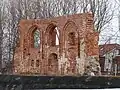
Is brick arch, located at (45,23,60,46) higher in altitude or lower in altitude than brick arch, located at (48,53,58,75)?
higher

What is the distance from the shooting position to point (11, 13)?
3838 cm

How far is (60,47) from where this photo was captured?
83.3ft

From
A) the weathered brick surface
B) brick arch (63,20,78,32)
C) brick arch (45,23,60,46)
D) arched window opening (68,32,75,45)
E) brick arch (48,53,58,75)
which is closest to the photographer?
the weathered brick surface

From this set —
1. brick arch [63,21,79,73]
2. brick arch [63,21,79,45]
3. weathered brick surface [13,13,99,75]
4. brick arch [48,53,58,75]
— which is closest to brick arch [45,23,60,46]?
weathered brick surface [13,13,99,75]

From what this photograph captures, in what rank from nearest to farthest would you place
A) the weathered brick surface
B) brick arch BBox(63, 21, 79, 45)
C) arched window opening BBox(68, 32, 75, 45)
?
the weathered brick surface, brick arch BBox(63, 21, 79, 45), arched window opening BBox(68, 32, 75, 45)

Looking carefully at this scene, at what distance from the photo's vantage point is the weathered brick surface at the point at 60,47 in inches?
916

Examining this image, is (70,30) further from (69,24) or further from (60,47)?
(60,47)

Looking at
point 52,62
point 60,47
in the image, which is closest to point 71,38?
Result: point 60,47

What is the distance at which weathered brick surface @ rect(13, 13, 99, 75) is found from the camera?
23266 millimetres

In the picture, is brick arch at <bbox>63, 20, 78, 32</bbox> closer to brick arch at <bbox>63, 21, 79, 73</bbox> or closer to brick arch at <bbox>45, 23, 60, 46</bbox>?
brick arch at <bbox>63, 21, 79, 73</bbox>

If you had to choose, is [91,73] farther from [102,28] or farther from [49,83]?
[102,28]

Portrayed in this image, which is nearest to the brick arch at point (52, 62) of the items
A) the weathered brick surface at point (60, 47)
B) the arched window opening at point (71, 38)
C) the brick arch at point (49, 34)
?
the weathered brick surface at point (60, 47)

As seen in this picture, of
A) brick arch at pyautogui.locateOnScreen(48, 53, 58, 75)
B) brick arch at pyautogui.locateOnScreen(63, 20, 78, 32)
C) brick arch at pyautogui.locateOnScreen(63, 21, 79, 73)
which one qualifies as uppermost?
brick arch at pyautogui.locateOnScreen(63, 20, 78, 32)

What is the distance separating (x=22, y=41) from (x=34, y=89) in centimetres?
880
